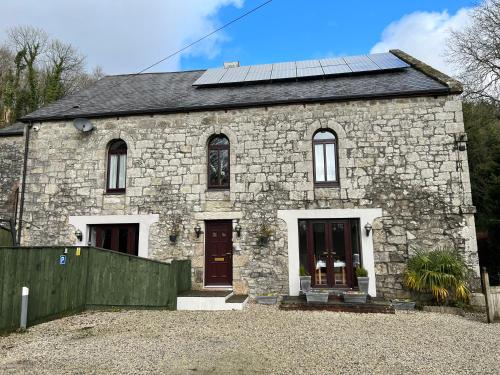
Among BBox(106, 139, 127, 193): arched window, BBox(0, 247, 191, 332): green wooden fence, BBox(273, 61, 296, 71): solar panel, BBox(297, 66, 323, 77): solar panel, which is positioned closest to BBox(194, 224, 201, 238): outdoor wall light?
BBox(0, 247, 191, 332): green wooden fence

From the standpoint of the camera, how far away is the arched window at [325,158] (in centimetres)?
923

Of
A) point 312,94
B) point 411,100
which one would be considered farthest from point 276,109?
point 411,100

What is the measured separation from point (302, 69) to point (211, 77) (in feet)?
10.7

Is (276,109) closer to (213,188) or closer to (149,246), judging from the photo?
(213,188)

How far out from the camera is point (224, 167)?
9.77 meters

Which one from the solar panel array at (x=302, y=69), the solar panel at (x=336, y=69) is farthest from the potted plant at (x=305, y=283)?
the solar panel at (x=336, y=69)

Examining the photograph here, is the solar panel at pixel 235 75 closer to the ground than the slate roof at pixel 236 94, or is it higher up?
higher up

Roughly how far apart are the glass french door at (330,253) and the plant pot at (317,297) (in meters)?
0.99

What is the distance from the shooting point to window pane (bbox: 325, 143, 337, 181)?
9234mm

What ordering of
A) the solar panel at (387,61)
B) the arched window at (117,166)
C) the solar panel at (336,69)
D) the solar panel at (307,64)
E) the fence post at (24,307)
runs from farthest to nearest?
the solar panel at (307,64), the solar panel at (336,69), the solar panel at (387,61), the arched window at (117,166), the fence post at (24,307)

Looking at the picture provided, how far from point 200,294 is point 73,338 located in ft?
10.5

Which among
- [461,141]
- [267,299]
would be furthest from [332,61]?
[267,299]

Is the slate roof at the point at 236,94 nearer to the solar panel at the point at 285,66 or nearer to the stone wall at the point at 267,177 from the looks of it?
the stone wall at the point at 267,177

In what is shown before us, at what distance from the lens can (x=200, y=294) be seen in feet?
27.0
